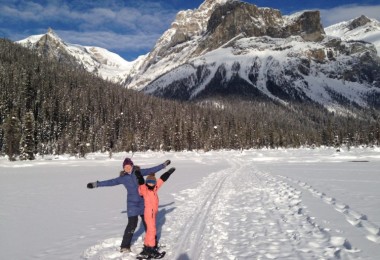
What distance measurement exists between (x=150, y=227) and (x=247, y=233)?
3.27m

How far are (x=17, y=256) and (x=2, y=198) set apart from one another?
10.8 metres

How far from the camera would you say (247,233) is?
10750 mm

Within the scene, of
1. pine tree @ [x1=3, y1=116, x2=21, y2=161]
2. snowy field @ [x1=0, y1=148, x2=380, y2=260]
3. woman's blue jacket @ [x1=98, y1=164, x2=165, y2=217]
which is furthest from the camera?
pine tree @ [x1=3, y1=116, x2=21, y2=161]

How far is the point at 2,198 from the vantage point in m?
18.1

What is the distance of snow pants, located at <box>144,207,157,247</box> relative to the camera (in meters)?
9.12

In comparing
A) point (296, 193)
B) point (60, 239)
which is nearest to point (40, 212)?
point (60, 239)

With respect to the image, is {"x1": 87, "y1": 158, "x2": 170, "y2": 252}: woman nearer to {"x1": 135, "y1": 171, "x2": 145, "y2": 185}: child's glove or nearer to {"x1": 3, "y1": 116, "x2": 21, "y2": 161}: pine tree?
{"x1": 135, "y1": 171, "x2": 145, "y2": 185}: child's glove

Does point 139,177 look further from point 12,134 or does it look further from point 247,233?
point 12,134

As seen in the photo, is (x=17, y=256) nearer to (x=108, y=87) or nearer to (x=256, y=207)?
(x=256, y=207)

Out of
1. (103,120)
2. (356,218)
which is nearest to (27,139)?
(356,218)

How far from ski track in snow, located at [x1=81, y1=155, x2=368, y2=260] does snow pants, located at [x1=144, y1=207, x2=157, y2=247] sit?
0.52 metres

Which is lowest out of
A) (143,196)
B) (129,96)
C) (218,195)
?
(218,195)

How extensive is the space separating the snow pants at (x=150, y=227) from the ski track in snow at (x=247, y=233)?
1.72ft

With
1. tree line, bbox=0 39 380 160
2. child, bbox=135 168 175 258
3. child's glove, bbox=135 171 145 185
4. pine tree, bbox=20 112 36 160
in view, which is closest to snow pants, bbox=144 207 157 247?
child, bbox=135 168 175 258
